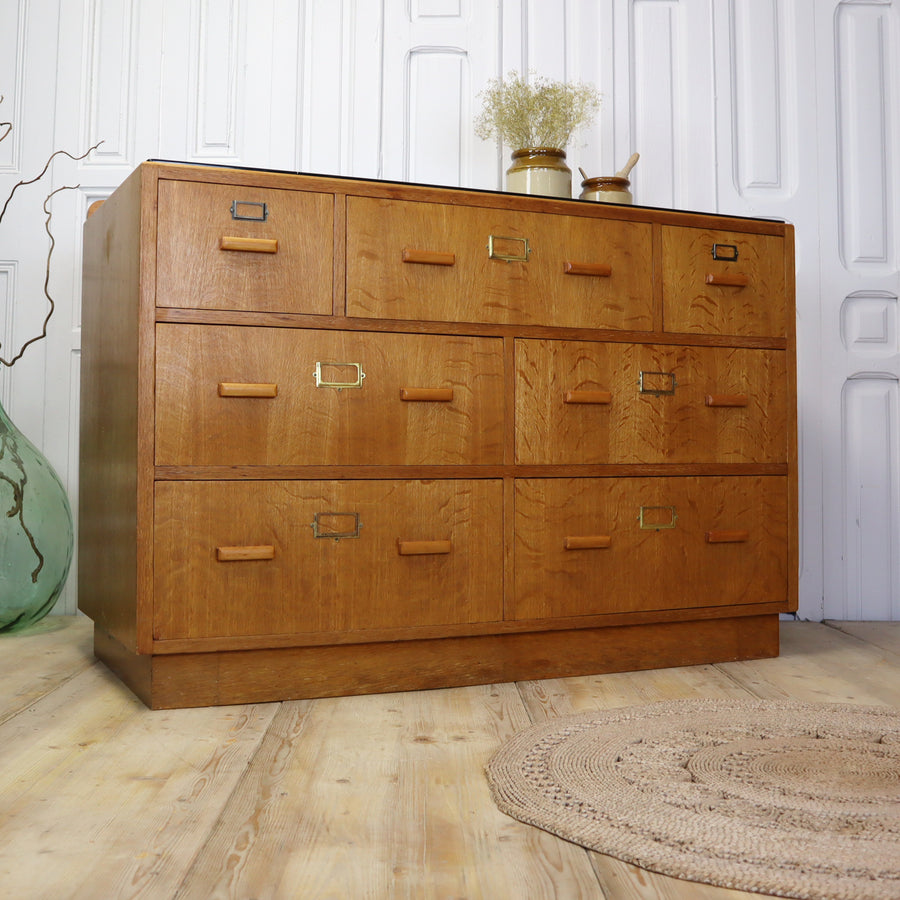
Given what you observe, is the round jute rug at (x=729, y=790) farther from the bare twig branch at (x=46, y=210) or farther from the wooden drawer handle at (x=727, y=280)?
the bare twig branch at (x=46, y=210)

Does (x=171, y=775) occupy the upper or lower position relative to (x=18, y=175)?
lower

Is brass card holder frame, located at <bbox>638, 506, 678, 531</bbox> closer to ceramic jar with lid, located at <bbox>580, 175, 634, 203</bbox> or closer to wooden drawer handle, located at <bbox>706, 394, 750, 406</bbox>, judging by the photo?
wooden drawer handle, located at <bbox>706, 394, 750, 406</bbox>

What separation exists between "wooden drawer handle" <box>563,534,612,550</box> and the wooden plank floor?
268 millimetres

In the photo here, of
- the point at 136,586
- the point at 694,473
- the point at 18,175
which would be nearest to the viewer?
the point at 136,586

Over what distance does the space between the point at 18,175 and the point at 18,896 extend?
2050 millimetres

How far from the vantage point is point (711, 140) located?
8.57 feet

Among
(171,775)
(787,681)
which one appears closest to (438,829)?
(171,775)

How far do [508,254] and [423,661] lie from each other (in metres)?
0.81

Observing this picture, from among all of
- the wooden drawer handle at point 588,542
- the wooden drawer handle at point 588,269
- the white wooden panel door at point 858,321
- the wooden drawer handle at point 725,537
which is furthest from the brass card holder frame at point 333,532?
the white wooden panel door at point 858,321

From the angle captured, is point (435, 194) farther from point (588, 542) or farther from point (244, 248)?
point (588, 542)

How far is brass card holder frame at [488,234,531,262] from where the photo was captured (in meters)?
1.79

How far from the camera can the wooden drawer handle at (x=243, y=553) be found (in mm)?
1587

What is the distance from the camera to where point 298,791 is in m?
1.19

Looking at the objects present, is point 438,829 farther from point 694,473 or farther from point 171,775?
point 694,473
